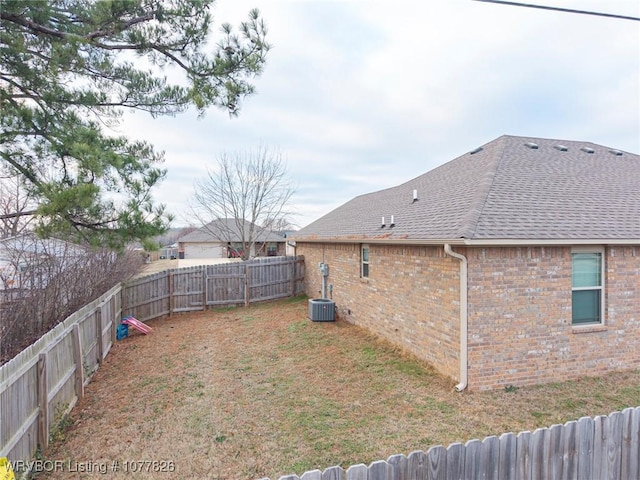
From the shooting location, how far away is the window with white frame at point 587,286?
6676 mm

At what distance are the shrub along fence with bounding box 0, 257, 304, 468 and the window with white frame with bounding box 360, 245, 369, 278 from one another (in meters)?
5.77

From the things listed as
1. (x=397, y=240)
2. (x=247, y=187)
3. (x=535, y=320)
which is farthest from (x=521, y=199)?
(x=247, y=187)

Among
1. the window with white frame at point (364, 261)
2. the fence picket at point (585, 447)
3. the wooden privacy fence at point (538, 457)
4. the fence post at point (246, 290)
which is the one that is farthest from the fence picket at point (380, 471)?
the fence post at point (246, 290)

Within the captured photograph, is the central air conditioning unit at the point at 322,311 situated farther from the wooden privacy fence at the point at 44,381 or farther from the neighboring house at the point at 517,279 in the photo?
the wooden privacy fence at the point at 44,381

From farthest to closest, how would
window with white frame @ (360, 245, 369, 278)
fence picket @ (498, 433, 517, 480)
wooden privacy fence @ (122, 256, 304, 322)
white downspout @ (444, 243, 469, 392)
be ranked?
wooden privacy fence @ (122, 256, 304, 322) < window with white frame @ (360, 245, 369, 278) < white downspout @ (444, 243, 469, 392) < fence picket @ (498, 433, 517, 480)

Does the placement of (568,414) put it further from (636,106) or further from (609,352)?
(636,106)

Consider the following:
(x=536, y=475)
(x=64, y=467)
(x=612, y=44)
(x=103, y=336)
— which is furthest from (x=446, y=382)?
(x=612, y=44)

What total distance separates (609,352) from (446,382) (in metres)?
3.42

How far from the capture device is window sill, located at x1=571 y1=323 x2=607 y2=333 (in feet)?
21.6

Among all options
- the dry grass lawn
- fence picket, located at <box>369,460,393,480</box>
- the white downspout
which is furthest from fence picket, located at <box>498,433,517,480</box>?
the white downspout

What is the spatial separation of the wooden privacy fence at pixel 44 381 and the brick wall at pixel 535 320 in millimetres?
6207

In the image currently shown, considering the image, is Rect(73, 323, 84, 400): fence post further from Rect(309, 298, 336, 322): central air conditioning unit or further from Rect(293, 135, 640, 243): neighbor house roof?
Rect(309, 298, 336, 322): central air conditioning unit

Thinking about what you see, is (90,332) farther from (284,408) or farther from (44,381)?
(284,408)

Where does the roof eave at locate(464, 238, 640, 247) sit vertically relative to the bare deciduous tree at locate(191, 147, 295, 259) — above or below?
below
